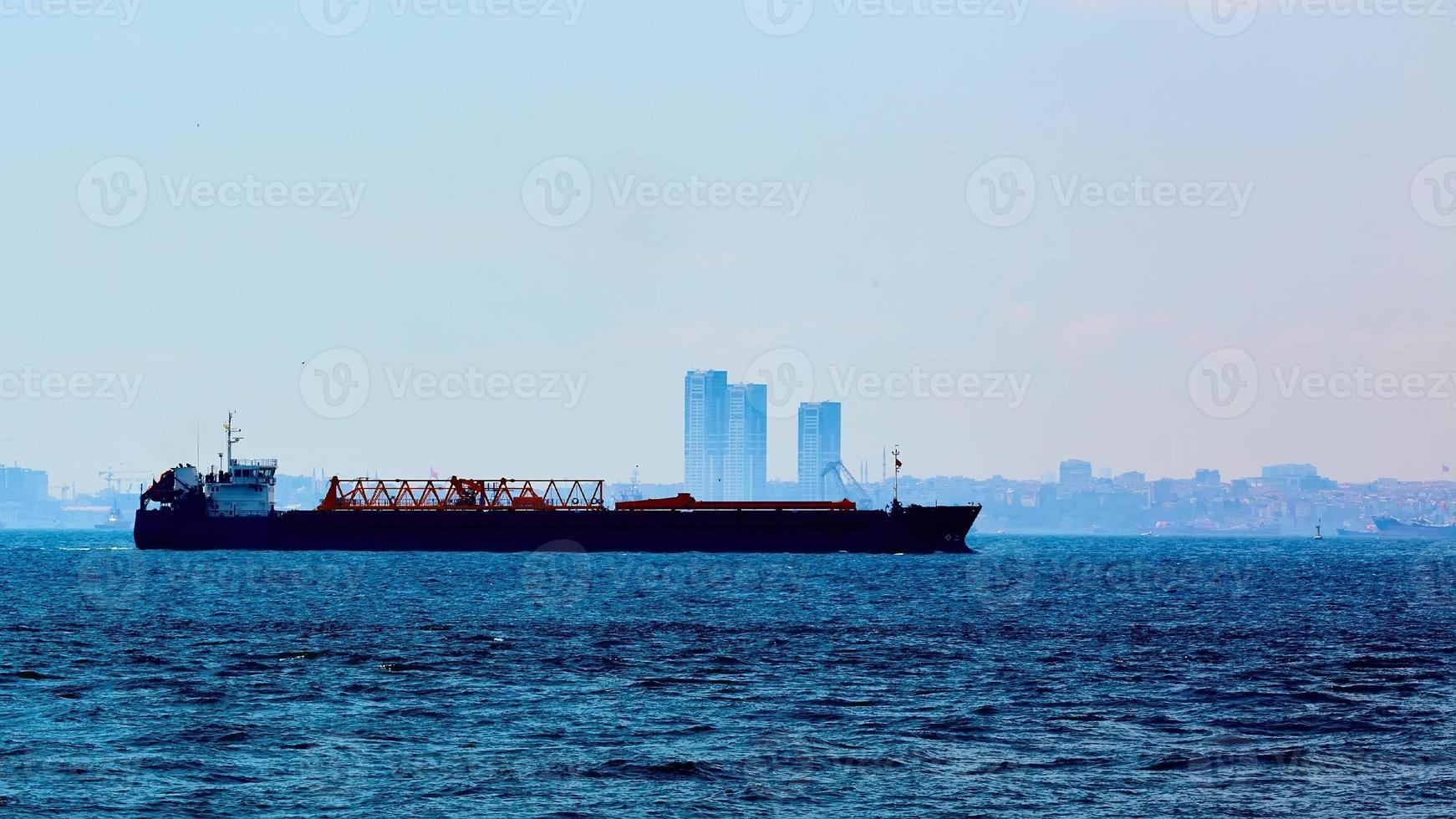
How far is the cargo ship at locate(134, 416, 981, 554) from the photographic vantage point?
13125 centimetres

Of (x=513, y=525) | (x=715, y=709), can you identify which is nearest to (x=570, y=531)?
(x=513, y=525)

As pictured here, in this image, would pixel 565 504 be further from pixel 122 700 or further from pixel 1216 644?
pixel 122 700

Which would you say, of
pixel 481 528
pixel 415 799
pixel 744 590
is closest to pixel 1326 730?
pixel 415 799

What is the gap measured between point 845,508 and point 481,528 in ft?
111

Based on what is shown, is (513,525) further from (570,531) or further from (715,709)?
(715,709)

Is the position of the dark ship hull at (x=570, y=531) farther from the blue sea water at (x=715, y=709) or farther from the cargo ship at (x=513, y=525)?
the blue sea water at (x=715, y=709)

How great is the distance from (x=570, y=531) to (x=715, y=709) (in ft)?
323

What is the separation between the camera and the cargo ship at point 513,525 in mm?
131250

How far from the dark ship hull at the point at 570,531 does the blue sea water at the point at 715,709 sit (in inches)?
1929

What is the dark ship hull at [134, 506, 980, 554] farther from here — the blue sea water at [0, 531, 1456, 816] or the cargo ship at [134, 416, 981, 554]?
the blue sea water at [0, 531, 1456, 816]

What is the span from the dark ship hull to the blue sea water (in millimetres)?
48996

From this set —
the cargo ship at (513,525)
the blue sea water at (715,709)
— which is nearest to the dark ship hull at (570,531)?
the cargo ship at (513,525)

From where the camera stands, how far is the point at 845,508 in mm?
135125

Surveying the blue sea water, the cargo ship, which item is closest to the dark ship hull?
the cargo ship
